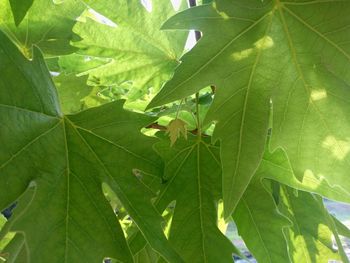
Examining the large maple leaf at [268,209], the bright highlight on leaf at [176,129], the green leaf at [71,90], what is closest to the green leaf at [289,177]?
the large maple leaf at [268,209]

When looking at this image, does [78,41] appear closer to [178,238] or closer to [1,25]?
[1,25]

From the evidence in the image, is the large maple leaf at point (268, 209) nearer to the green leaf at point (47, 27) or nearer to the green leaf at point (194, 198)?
the green leaf at point (194, 198)

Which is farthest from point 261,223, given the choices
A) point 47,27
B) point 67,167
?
point 47,27

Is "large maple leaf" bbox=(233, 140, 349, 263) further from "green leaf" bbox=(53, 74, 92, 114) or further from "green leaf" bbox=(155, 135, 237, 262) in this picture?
"green leaf" bbox=(53, 74, 92, 114)

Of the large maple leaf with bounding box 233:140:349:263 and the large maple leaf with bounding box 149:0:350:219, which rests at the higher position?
the large maple leaf with bounding box 149:0:350:219

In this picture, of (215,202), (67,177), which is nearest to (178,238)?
(215,202)

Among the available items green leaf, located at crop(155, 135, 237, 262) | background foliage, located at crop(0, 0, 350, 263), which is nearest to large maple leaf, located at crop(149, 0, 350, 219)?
background foliage, located at crop(0, 0, 350, 263)
